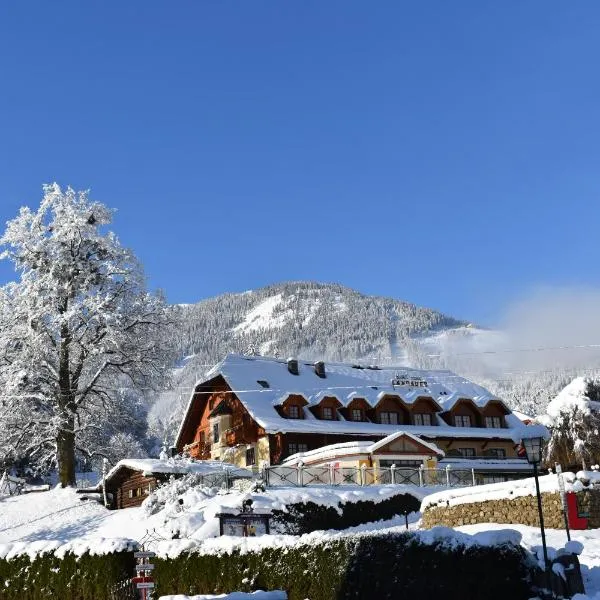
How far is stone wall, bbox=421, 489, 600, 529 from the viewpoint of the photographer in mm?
24453

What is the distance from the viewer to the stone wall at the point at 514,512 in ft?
80.2

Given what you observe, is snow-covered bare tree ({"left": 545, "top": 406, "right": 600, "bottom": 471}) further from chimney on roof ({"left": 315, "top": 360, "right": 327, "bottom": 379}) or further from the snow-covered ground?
chimney on roof ({"left": 315, "top": 360, "right": 327, "bottom": 379})

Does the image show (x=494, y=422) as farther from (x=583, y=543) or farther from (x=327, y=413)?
(x=583, y=543)

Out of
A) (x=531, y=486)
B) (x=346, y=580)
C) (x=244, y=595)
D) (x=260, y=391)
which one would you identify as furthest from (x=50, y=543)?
(x=260, y=391)

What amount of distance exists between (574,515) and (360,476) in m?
13.6

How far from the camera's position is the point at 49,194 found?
40031mm

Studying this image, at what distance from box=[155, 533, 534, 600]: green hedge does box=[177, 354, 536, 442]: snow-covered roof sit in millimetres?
25937

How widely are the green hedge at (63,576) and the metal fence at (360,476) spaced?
1455 cm

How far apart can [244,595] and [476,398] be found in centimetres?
4423

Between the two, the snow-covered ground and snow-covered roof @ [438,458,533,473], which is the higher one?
snow-covered roof @ [438,458,533,473]

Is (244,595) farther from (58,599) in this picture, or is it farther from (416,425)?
(416,425)

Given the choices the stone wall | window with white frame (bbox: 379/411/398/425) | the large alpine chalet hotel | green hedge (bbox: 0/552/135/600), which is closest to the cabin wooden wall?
the large alpine chalet hotel

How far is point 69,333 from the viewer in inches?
1489

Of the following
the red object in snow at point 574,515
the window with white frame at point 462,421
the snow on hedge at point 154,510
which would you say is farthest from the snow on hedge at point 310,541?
the window with white frame at point 462,421
